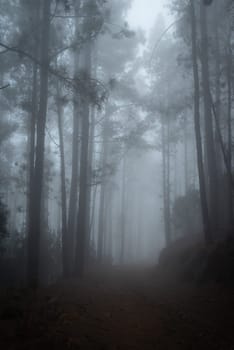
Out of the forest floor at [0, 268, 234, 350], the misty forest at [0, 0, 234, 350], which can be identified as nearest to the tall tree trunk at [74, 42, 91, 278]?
the misty forest at [0, 0, 234, 350]

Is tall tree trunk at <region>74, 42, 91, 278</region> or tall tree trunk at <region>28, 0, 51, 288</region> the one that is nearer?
tall tree trunk at <region>28, 0, 51, 288</region>

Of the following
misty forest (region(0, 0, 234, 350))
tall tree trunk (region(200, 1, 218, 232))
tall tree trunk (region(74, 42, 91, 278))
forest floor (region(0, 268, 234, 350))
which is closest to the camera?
forest floor (region(0, 268, 234, 350))

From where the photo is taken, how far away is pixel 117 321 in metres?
5.98

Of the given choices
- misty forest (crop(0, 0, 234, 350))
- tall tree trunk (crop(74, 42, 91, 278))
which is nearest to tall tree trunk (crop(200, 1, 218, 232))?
misty forest (crop(0, 0, 234, 350))

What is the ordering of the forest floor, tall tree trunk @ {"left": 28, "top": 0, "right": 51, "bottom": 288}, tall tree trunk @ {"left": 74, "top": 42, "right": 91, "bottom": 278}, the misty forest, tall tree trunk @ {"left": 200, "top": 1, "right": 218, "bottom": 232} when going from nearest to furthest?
1. the forest floor
2. the misty forest
3. tall tree trunk @ {"left": 28, "top": 0, "right": 51, "bottom": 288}
4. tall tree trunk @ {"left": 74, "top": 42, "right": 91, "bottom": 278}
5. tall tree trunk @ {"left": 200, "top": 1, "right": 218, "bottom": 232}

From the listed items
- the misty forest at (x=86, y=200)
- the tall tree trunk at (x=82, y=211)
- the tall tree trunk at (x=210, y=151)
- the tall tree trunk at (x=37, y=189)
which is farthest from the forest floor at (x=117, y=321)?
the tall tree trunk at (x=210, y=151)

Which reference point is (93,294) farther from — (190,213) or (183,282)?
(190,213)

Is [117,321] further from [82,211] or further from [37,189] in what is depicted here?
[82,211]

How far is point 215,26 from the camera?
15445mm

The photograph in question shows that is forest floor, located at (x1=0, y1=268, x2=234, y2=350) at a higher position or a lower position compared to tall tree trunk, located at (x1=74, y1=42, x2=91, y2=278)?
lower

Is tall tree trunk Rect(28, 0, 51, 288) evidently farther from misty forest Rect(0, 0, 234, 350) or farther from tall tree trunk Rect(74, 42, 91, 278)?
tall tree trunk Rect(74, 42, 91, 278)

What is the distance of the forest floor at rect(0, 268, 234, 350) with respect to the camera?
4.54 meters

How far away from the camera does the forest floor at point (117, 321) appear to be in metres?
4.54

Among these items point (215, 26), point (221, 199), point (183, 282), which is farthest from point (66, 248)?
point (215, 26)
